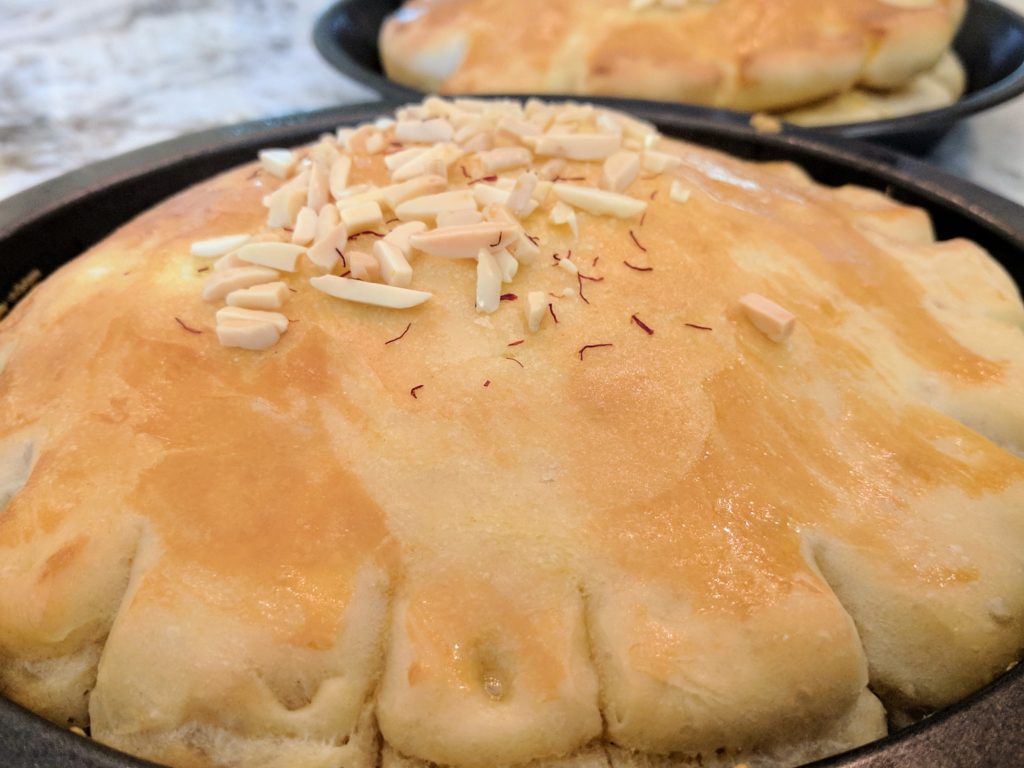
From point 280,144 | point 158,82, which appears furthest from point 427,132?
point 158,82

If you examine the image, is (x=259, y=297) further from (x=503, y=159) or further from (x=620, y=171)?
(x=620, y=171)

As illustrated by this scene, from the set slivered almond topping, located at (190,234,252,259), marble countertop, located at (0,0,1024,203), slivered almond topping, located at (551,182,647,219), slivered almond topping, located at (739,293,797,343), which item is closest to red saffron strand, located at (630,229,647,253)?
slivered almond topping, located at (551,182,647,219)

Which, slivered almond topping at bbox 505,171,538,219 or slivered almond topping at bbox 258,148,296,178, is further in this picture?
slivered almond topping at bbox 258,148,296,178

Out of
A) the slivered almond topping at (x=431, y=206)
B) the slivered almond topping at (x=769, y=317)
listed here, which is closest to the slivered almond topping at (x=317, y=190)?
the slivered almond topping at (x=431, y=206)

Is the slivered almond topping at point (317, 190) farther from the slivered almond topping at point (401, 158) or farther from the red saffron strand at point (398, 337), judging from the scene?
the red saffron strand at point (398, 337)

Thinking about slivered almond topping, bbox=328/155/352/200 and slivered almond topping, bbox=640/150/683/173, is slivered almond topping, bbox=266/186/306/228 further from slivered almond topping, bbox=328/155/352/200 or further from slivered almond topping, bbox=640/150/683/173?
slivered almond topping, bbox=640/150/683/173

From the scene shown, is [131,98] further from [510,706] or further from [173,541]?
[510,706]
